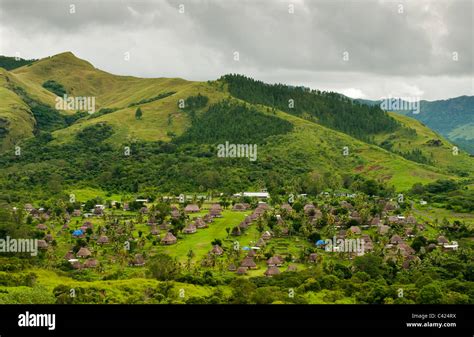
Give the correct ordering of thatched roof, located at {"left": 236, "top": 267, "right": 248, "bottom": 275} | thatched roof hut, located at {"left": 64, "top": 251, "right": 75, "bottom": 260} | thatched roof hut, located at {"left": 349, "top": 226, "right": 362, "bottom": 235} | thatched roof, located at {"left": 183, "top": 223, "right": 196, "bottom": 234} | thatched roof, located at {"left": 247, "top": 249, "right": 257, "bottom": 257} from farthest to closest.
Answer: thatched roof, located at {"left": 183, "top": 223, "right": 196, "bottom": 234} → thatched roof hut, located at {"left": 349, "top": 226, "right": 362, "bottom": 235} → thatched roof hut, located at {"left": 64, "top": 251, "right": 75, "bottom": 260} → thatched roof, located at {"left": 247, "top": 249, "right": 257, "bottom": 257} → thatched roof, located at {"left": 236, "top": 267, "right": 248, "bottom": 275}

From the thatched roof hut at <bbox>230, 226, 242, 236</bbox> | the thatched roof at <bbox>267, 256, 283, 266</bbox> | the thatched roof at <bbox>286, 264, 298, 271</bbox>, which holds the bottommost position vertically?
the thatched roof at <bbox>286, 264, 298, 271</bbox>

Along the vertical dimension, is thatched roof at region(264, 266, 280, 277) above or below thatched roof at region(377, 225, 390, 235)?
below

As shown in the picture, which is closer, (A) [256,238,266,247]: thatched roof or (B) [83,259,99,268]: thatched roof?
(B) [83,259,99,268]: thatched roof

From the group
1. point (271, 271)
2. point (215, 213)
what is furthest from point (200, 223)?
point (271, 271)

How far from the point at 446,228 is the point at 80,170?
96.1 meters

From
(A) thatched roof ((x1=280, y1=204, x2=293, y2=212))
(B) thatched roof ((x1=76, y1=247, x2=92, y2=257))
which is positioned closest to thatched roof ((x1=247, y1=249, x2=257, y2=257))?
(B) thatched roof ((x1=76, y1=247, x2=92, y2=257))

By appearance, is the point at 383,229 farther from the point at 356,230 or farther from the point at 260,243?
the point at 260,243

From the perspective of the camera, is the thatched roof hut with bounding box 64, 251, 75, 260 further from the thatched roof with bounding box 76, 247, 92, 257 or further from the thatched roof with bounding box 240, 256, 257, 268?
the thatched roof with bounding box 240, 256, 257, 268

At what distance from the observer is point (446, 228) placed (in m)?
87.8

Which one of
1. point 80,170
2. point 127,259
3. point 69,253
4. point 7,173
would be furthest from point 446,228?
point 7,173

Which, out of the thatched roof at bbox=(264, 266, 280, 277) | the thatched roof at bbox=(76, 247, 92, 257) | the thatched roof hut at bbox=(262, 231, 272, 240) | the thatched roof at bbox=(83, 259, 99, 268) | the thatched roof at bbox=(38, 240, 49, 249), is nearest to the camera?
the thatched roof at bbox=(264, 266, 280, 277)

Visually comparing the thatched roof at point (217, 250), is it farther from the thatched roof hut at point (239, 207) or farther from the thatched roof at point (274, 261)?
the thatched roof hut at point (239, 207)

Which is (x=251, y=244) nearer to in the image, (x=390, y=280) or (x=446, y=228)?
(x=390, y=280)

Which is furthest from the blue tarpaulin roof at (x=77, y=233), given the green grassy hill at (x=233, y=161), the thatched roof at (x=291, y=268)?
the green grassy hill at (x=233, y=161)
